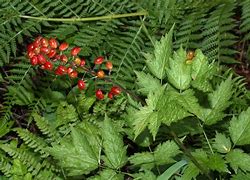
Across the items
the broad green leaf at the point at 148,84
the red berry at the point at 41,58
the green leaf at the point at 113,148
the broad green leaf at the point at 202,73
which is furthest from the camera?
the red berry at the point at 41,58

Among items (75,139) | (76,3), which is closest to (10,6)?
(76,3)

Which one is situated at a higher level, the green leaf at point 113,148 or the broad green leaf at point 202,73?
the broad green leaf at point 202,73

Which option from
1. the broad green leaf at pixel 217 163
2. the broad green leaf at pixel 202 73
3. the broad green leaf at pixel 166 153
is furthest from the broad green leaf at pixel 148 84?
the broad green leaf at pixel 217 163

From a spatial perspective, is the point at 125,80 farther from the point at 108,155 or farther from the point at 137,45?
the point at 108,155

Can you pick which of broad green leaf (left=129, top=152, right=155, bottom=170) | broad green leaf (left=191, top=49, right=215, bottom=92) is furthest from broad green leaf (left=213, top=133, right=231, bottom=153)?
broad green leaf (left=191, top=49, right=215, bottom=92)

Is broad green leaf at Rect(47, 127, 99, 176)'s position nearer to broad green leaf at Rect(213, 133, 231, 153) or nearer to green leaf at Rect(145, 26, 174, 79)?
green leaf at Rect(145, 26, 174, 79)

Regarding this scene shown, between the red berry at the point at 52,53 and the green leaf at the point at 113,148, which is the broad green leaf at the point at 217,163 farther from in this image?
the red berry at the point at 52,53
